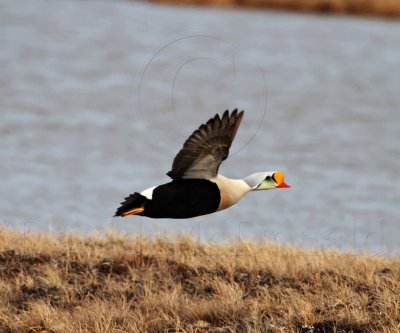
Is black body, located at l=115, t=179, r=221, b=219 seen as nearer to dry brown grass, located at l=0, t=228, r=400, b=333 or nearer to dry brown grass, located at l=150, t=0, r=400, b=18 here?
dry brown grass, located at l=0, t=228, r=400, b=333

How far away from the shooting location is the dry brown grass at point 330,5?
33.1 metres

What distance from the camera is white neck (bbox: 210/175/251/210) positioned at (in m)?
6.07

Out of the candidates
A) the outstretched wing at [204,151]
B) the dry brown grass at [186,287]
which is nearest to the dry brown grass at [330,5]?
the dry brown grass at [186,287]

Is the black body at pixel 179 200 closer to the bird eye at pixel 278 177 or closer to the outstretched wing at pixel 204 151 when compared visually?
the outstretched wing at pixel 204 151

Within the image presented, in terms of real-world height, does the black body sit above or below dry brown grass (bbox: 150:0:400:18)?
below

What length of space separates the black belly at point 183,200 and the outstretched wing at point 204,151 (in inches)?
3.0

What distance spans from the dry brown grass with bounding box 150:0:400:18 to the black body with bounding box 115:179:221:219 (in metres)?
27.3

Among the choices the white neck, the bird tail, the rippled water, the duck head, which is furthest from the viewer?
the rippled water

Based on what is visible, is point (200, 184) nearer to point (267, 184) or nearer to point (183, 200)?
point (183, 200)

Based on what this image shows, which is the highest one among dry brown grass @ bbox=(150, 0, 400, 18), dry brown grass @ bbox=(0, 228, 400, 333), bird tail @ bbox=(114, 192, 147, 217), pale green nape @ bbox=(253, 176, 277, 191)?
dry brown grass @ bbox=(150, 0, 400, 18)

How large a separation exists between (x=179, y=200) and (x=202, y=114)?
586 inches

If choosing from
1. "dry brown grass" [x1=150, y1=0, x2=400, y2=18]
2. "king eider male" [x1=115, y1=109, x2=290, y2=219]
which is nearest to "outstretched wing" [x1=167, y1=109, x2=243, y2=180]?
"king eider male" [x1=115, y1=109, x2=290, y2=219]

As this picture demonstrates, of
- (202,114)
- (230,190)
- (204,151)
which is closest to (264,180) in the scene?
(230,190)

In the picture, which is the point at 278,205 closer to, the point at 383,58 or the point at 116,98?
the point at 116,98
